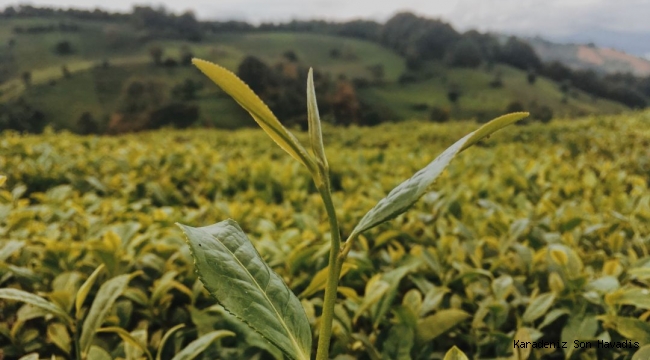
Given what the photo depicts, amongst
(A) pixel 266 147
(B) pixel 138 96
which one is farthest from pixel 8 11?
(A) pixel 266 147

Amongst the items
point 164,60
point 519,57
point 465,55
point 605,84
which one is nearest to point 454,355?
point 164,60

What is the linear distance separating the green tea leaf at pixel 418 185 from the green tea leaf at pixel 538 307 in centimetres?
89

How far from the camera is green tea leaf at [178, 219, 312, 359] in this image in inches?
31.5

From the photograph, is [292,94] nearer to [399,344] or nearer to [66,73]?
[66,73]

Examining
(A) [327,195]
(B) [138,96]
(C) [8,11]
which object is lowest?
(B) [138,96]

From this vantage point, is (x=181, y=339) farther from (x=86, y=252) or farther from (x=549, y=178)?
(x=549, y=178)

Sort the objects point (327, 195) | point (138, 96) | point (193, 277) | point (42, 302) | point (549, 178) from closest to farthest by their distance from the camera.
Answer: point (327, 195), point (42, 302), point (193, 277), point (549, 178), point (138, 96)

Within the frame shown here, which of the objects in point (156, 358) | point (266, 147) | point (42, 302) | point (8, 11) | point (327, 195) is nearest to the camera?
point (327, 195)

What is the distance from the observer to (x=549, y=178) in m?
3.49

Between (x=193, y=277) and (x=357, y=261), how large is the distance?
0.60 m

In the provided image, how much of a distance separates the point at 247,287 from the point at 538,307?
1090 millimetres

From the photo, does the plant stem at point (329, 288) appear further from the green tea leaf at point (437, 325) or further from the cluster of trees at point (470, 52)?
the cluster of trees at point (470, 52)

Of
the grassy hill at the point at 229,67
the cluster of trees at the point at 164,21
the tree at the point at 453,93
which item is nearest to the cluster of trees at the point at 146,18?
the cluster of trees at the point at 164,21

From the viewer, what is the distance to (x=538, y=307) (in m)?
1.50
